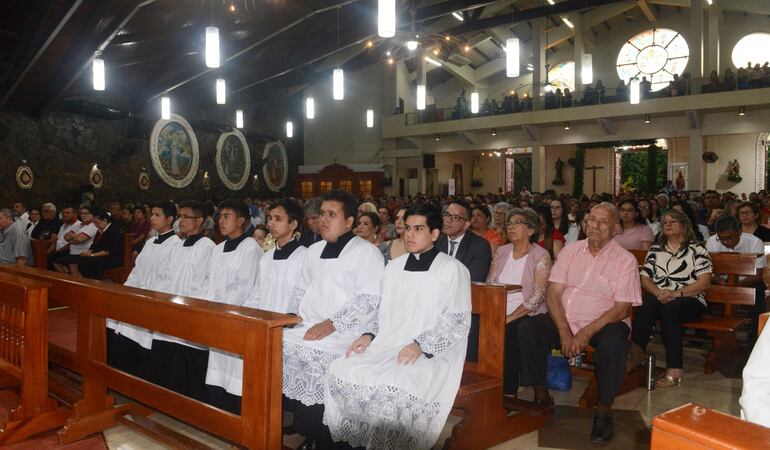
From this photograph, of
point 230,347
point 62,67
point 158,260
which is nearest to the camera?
point 230,347

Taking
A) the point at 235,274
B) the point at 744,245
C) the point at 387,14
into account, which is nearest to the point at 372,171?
the point at 387,14

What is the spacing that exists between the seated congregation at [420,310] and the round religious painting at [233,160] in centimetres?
1294

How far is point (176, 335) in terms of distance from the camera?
2711mm

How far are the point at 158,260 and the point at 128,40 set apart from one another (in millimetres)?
7133

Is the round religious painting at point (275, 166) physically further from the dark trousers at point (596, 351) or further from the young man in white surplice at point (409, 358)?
the young man in white surplice at point (409, 358)

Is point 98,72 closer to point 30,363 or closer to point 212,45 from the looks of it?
point 212,45

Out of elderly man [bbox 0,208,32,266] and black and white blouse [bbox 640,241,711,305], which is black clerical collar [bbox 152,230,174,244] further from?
elderly man [bbox 0,208,32,266]

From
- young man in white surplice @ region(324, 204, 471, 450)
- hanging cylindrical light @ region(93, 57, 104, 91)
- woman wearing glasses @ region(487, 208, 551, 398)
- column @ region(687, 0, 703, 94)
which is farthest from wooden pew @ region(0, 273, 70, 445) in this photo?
column @ region(687, 0, 703, 94)

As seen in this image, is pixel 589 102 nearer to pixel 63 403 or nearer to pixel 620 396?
pixel 620 396

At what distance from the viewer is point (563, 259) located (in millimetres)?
3744

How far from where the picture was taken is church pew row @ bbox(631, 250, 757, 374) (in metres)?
4.19

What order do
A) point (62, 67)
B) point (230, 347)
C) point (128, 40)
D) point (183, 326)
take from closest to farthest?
point (230, 347) → point (183, 326) → point (62, 67) → point (128, 40)

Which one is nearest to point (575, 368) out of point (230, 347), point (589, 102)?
point (230, 347)

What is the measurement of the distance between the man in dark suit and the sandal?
138 cm
